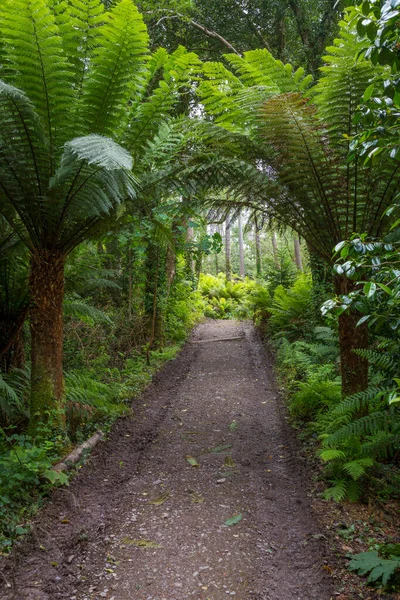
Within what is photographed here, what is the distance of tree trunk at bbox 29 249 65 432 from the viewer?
3.24 m

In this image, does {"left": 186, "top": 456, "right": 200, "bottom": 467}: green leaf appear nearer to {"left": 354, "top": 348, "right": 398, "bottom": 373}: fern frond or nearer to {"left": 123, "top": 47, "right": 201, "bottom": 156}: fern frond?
{"left": 354, "top": 348, "right": 398, "bottom": 373}: fern frond

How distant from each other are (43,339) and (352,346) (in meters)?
2.51

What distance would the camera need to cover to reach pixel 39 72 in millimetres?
2705

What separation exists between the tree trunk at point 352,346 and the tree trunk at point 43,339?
2346mm

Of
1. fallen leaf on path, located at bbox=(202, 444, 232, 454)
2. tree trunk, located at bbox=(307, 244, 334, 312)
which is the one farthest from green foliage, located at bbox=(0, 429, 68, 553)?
tree trunk, located at bbox=(307, 244, 334, 312)

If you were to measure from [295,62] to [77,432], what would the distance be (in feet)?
27.8

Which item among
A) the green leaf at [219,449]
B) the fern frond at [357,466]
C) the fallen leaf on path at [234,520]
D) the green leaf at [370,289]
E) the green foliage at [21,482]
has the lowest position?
the fallen leaf on path at [234,520]

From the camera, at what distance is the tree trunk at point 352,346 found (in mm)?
3346

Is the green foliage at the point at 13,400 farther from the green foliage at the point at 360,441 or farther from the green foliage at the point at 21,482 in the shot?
the green foliage at the point at 360,441

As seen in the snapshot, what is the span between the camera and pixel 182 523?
261 centimetres

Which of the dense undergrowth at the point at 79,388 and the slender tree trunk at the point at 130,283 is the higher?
the slender tree trunk at the point at 130,283

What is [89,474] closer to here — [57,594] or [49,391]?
[49,391]

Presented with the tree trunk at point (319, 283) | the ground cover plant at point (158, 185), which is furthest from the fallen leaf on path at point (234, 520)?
the tree trunk at point (319, 283)

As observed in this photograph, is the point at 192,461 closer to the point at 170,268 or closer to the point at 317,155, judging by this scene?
the point at 317,155
